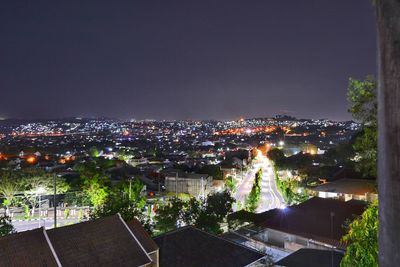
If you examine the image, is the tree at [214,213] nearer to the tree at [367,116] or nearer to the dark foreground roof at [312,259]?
the dark foreground roof at [312,259]

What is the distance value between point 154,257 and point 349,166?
1388 inches

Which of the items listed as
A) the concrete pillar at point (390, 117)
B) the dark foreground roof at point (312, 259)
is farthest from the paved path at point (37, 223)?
the concrete pillar at point (390, 117)

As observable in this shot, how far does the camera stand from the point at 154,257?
49.5 feet

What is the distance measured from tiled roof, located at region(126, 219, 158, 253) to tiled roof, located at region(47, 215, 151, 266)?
618mm

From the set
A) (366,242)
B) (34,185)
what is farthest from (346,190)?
(366,242)

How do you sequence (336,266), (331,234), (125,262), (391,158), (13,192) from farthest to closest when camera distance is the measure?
(13,192), (331,234), (336,266), (125,262), (391,158)

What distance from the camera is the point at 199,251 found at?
16141mm

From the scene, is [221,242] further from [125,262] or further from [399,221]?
[399,221]

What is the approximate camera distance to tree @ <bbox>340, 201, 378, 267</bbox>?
171 inches

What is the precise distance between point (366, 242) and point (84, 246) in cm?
1140

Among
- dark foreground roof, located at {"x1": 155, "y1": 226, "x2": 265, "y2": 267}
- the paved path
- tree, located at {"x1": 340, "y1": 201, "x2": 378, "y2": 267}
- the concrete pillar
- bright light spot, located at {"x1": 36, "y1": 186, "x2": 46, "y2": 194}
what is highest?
the concrete pillar

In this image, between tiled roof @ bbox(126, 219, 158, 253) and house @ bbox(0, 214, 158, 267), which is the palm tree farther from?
house @ bbox(0, 214, 158, 267)

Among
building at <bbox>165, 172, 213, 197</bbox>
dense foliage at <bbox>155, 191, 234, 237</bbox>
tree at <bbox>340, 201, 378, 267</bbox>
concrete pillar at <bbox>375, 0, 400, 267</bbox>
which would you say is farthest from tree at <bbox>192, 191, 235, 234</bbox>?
concrete pillar at <bbox>375, 0, 400, 267</bbox>

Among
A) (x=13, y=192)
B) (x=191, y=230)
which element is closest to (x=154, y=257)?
(x=191, y=230)
